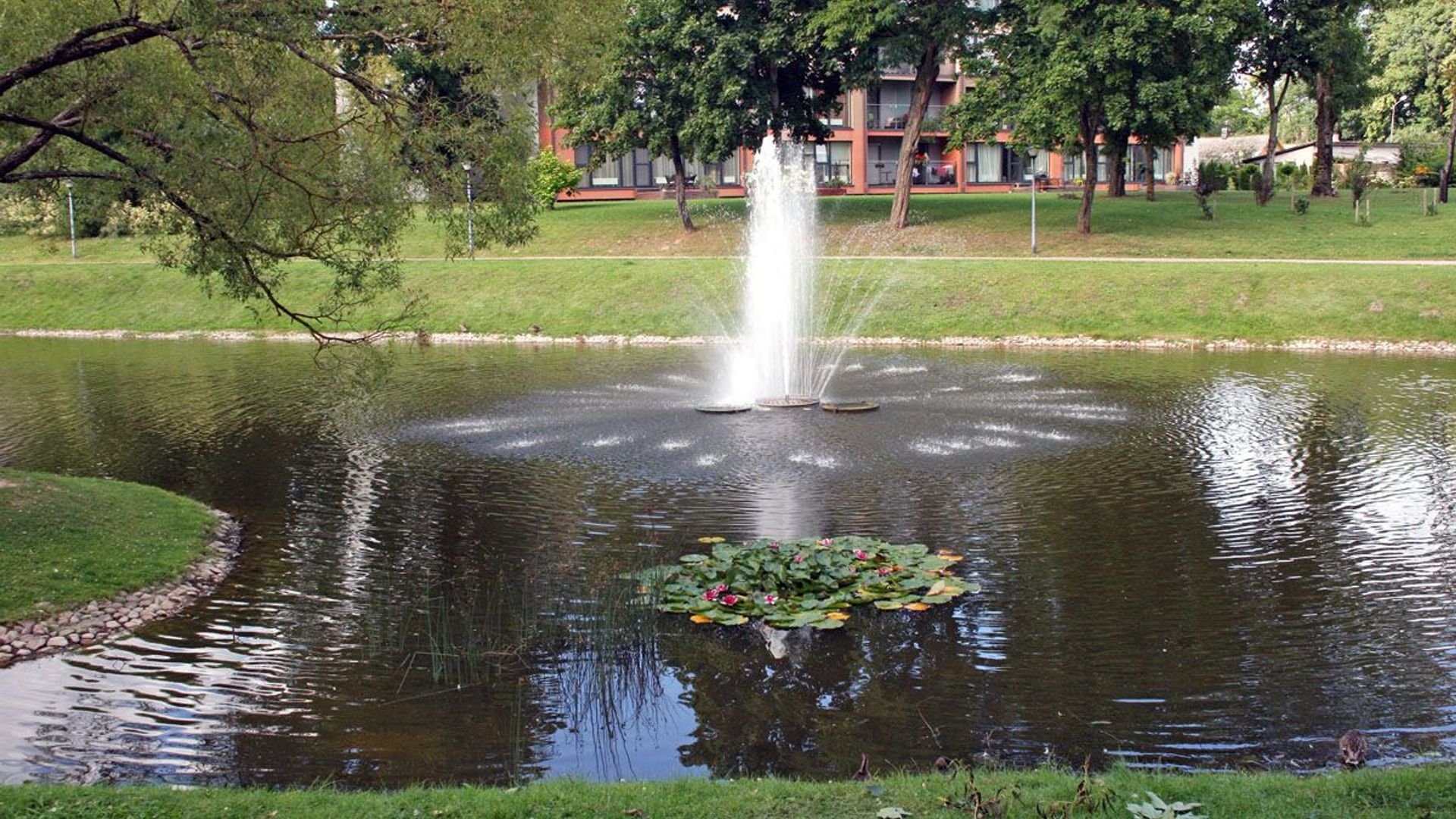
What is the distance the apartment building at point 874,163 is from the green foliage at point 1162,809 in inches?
2492

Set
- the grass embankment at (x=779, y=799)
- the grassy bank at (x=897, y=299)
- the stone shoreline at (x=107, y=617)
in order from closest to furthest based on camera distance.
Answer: the grass embankment at (x=779, y=799)
the stone shoreline at (x=107, y=617)
the grassy bank at (x=897, y=299)

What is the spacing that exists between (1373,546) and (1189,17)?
106 ft

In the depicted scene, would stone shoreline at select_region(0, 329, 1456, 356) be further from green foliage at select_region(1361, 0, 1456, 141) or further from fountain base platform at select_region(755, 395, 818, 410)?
green foliage at select_region(1361, 0, 1456, 141)

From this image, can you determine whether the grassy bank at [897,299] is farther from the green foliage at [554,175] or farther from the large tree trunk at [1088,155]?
the green foliage at [554,175]

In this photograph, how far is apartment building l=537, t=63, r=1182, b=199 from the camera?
243ft

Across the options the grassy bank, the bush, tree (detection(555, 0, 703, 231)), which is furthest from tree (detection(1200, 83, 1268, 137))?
the grassy bank

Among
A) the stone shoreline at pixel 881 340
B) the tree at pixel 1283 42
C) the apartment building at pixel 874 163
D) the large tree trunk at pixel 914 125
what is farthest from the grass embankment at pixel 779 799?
the apartment building at pixel 874 163

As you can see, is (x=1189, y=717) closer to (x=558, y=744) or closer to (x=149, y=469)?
(x=558, y=744)

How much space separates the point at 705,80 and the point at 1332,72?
28.0 m

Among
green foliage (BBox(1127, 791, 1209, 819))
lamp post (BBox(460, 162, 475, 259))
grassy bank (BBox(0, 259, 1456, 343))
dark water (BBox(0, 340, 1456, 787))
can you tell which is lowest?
dark water (BBox(0, 340, 1456, 787))

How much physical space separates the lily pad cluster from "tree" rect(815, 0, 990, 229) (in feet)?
118

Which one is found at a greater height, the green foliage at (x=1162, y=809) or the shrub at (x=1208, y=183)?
the shrub at (x=1208, y=183)

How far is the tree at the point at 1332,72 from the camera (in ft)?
165

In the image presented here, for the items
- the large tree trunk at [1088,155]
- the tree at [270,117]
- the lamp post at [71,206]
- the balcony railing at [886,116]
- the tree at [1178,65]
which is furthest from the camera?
the balcony railing at [886,116]
